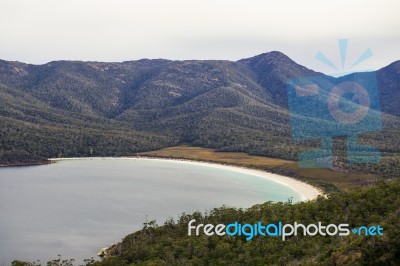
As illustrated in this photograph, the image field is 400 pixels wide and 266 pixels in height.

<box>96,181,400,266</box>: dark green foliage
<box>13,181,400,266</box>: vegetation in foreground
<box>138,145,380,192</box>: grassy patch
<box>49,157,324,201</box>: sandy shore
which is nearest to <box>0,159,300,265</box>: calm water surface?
<box>49,157,324,201</box>: sandy shore

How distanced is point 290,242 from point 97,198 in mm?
48658

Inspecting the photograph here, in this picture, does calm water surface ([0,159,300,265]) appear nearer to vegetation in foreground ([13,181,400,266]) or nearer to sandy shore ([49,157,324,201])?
sandy shore ([49,157,324,201])

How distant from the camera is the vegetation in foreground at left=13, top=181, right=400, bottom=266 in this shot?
26.6 m

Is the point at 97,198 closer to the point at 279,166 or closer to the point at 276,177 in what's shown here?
the point at 276,177

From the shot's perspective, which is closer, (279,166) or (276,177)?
(276,177)

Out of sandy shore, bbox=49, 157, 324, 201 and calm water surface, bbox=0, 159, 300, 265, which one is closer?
calm water surface, bbox=0, 159, 300, 265

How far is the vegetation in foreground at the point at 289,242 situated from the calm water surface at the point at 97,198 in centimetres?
885

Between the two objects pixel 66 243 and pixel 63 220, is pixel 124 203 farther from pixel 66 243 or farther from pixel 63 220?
pixel 66 243

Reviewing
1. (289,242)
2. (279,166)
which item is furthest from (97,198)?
(279,166)

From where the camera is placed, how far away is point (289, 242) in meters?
37.6

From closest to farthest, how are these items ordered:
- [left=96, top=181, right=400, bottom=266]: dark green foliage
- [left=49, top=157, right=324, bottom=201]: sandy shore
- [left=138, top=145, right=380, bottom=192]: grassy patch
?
[left=96, top=181, right=400, bottom=266]: dark green foliage
[left=49, top=157, right=324, bottom=201]: sandy shore
[left=138, top=145, right=380, bottom=192]: grassy patch

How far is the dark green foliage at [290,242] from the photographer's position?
2659 cm

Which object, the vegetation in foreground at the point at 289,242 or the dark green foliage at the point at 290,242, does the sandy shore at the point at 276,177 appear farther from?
the vegetation in foreground at the point at 289,242

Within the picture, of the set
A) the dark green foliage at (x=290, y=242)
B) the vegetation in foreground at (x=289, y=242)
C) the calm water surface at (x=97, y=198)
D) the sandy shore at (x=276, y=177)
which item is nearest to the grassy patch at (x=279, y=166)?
the sandy shore at (x=276, y=177)
